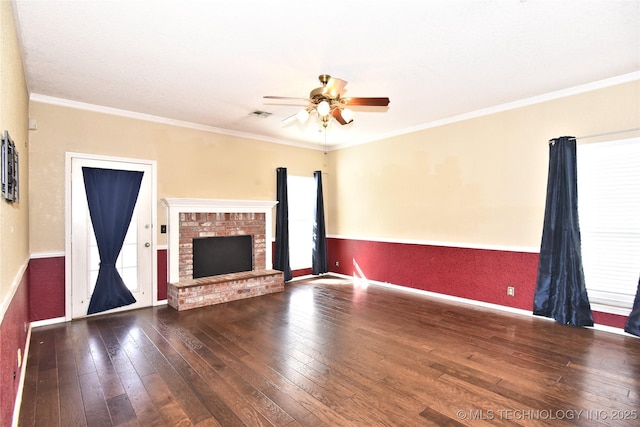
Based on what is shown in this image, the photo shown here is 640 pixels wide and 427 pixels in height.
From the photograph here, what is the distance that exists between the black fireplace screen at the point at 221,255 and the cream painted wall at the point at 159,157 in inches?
24.6

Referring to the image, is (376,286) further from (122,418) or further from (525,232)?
(122,418)

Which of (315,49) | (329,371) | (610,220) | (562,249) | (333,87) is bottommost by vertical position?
(329,371)

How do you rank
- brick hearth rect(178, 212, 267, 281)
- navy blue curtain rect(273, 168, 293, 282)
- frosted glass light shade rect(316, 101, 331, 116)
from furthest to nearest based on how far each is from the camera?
navy blue curtain rect(273, 168, 293, 282) → brick hearth rect(178, 212, 267, 281) → frosted glass light shade rect(316, 101, 331, 116)

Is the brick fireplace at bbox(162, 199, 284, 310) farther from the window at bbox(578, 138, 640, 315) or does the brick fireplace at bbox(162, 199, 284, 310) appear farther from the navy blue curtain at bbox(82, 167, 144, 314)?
the window at bbox(578, 138, 640, 315)

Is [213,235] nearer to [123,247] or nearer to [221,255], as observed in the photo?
[221,255]

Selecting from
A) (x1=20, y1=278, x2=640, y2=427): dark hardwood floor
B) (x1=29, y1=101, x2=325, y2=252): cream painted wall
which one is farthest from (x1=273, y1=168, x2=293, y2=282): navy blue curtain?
(x1=20, y1=278, x2=640, y2=427): dark hardwood floor

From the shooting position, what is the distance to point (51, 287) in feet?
13.1

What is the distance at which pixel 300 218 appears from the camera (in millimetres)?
6680

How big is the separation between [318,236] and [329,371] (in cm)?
404

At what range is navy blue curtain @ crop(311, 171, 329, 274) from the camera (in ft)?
22.1

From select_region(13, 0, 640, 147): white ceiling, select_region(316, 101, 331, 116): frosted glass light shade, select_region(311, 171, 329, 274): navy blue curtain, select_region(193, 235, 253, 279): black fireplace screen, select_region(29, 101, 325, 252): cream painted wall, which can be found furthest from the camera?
select_region(311, 171, 329, 274): navy blue curtain

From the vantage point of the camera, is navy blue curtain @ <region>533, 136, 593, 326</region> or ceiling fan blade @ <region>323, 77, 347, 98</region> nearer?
ceiling fan blade @ <region>323, 77, 347, 98</region>

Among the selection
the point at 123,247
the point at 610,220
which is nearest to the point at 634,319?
the point at 610,220

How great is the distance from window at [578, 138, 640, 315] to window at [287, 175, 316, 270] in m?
4.45
